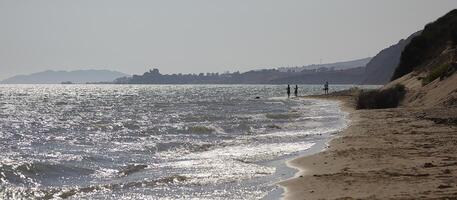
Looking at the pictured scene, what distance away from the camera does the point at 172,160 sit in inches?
705

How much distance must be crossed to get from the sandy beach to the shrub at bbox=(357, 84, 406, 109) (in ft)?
60.2

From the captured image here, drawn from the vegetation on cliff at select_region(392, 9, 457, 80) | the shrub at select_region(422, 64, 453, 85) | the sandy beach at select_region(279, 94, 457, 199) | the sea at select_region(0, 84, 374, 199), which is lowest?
the sea at select_region(0, 84, 374, 199)

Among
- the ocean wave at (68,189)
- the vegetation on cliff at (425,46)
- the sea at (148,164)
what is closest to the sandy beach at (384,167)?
the sea at (148,164)

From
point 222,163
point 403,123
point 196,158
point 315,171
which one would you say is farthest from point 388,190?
point 403,123

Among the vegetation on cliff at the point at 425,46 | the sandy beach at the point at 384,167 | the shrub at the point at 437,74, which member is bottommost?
the sandy beach at the point at 384,167

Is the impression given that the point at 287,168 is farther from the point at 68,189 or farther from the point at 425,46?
the point at 425,46

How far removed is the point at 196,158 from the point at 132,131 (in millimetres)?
13242

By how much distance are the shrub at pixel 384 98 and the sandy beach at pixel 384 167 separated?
18.3 m

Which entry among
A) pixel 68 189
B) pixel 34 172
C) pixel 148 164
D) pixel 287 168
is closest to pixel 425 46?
pixel 148 164

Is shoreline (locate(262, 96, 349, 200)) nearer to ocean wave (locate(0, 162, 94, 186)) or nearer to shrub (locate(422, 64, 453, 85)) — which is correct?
ocean wave (locate(0, 162, 94, 186))

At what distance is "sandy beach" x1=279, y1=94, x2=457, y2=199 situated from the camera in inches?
387

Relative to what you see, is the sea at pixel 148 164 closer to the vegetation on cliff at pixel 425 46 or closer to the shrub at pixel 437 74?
the shrub at pixel 437 74

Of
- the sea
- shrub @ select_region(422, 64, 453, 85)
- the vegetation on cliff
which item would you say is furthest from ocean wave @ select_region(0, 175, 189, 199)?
the vegetation on cliff

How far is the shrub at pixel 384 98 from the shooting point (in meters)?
39.1
